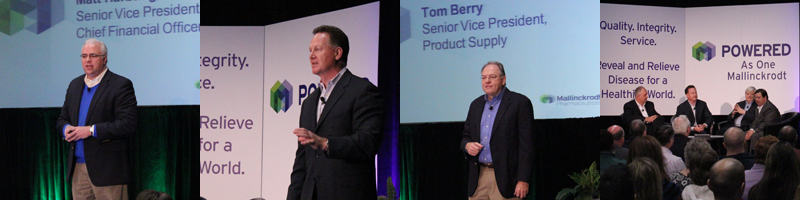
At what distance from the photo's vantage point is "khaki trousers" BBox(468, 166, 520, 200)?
4371 mm

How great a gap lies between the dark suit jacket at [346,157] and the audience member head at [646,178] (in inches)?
90.7

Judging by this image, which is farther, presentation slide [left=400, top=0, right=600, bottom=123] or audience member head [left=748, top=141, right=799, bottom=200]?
presentation slide [left=400, top=0, right=600, bottom=123]

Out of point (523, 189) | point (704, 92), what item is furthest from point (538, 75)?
point (704, 92)

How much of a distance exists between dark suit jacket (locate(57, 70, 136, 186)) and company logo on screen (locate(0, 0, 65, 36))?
20.8 inches

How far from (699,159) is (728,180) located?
2.55 feet

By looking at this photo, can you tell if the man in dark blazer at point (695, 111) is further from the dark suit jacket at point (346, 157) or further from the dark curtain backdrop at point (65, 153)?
the dark curtain backdrop at point (65, 153)

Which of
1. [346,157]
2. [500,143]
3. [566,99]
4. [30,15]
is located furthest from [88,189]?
[566,99]

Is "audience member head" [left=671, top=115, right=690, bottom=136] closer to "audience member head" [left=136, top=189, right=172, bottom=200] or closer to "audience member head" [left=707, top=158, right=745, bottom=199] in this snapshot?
"audience member head" [left=707, top=158, right=745, bottom=199]

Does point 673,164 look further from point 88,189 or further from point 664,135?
point 88,189

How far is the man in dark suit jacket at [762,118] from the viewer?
450 cm

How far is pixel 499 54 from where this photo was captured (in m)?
4.63

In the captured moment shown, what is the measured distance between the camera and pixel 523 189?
428 centimetres

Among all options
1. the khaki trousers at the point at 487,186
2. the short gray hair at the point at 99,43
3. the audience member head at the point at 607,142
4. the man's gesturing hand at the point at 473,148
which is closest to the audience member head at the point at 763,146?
the audience member head at the point at 607,142

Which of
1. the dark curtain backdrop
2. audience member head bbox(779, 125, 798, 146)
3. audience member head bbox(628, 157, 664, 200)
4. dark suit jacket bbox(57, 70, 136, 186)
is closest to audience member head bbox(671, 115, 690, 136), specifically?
audience member head bbox(628, 157, 664, 200)
